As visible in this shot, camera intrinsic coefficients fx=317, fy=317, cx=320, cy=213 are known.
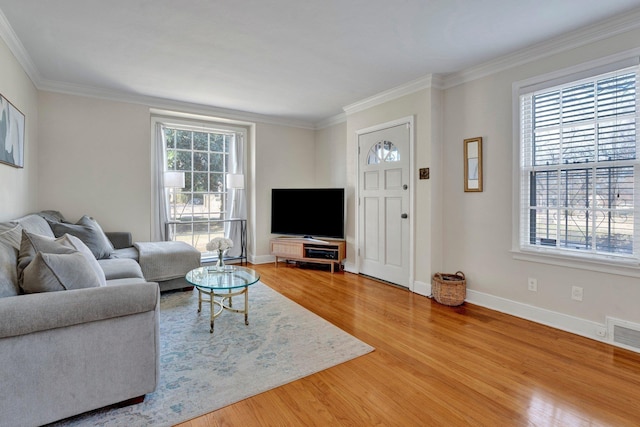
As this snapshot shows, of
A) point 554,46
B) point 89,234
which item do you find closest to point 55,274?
point 89,234

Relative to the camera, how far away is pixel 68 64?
3283mm

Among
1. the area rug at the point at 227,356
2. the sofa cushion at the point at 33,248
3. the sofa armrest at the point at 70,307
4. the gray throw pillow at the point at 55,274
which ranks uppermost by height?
the sofa cushion at the point at 33,248

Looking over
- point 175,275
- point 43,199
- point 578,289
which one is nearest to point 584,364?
point 578,289

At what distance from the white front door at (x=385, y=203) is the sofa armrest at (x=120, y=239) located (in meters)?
3.09

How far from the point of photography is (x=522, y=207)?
3.02 m

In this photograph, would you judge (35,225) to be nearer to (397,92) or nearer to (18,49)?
(18,49)

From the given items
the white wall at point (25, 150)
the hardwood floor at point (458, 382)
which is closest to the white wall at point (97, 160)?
the white wall at point (25, 150)

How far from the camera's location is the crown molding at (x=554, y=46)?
2375mm

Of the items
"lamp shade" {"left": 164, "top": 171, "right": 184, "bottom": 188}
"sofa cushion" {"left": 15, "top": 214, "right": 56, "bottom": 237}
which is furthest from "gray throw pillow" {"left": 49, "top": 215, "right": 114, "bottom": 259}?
"lamp shade" {"left": 164, "top": 171, "right": 184, "bottom": 188}

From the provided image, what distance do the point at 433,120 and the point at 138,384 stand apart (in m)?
3.59

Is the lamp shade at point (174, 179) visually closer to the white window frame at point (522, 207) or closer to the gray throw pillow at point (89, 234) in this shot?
the gray throw pillow at point (89, 234)

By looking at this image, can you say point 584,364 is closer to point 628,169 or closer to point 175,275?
point 628,169

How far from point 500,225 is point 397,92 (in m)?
2.00

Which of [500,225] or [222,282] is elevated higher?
[500,225]
